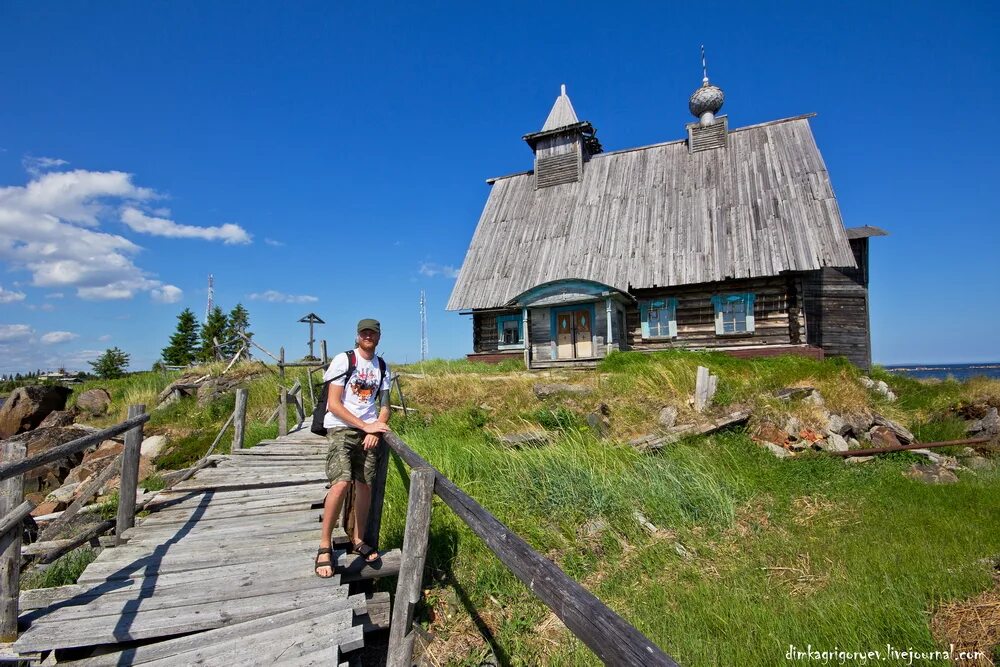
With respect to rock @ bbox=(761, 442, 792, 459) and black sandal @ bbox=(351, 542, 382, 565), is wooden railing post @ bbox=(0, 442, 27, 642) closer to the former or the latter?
black sandal @ bbox=(351, 542, 382, 565)

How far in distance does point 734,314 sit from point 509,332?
813cm

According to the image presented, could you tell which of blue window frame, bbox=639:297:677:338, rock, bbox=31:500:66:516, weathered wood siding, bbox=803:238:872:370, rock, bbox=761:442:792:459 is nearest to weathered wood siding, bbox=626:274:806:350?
blue window frame, bbox=639:297:677:338

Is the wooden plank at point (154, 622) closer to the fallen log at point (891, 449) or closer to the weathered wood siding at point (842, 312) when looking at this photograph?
the fallen log at point (891, 449)

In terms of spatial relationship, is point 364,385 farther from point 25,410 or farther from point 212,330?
point 212,330

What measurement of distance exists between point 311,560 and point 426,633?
133 cm

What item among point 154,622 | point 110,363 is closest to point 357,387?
point 154,622

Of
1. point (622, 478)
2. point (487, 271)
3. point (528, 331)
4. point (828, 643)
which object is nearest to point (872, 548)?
point (828, 643)

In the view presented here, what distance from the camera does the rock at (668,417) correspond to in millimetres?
9469

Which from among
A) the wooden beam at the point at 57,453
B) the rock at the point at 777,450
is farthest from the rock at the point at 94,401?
the rock at the point at 777,450

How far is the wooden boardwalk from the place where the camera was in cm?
313

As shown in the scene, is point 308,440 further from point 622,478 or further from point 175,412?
point 175,412

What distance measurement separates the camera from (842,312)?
1905 cm

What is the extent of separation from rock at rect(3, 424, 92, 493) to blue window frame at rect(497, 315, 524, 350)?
43.5ft

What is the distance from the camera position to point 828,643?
12.5ft
